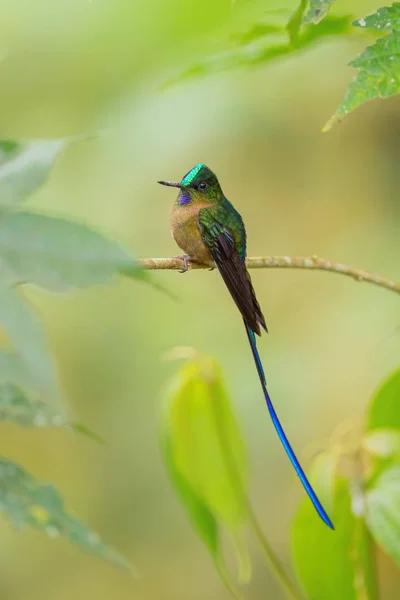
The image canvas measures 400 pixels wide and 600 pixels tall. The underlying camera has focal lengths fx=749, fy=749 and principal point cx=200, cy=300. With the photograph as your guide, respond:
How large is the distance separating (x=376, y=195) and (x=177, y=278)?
2.32 ft

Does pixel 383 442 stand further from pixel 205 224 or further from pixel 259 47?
pixel 259 47

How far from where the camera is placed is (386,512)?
23.1 inches

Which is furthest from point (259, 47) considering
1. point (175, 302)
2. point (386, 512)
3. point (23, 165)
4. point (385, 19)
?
point (175, 302)

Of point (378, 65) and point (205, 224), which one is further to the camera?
point (205, 224)

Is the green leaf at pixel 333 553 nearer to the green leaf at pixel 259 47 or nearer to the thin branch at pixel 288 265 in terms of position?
the thin branch at pixel 288 265

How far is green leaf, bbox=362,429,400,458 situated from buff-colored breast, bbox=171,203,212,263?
207 millimetres

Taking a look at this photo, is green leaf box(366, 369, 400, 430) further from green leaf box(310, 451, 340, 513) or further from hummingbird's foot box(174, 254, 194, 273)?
hummingbird's foot box(174, 254, 194, 273)

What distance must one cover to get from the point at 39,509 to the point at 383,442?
0.30 m

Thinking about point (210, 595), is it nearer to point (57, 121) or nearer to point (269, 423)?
point (269, 423)

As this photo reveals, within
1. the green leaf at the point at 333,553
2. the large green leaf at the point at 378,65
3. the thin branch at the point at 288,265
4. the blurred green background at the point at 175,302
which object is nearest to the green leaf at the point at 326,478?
the green leaf at the point at 333,553

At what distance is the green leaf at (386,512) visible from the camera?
57 cm

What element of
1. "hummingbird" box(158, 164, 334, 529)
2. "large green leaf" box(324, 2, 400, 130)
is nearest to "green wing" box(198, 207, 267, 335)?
"hummingbird" box(158, 164, 334, 529)

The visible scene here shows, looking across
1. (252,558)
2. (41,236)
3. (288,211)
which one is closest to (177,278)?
(288,211)

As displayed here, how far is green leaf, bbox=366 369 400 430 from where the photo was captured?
2.10 ft
